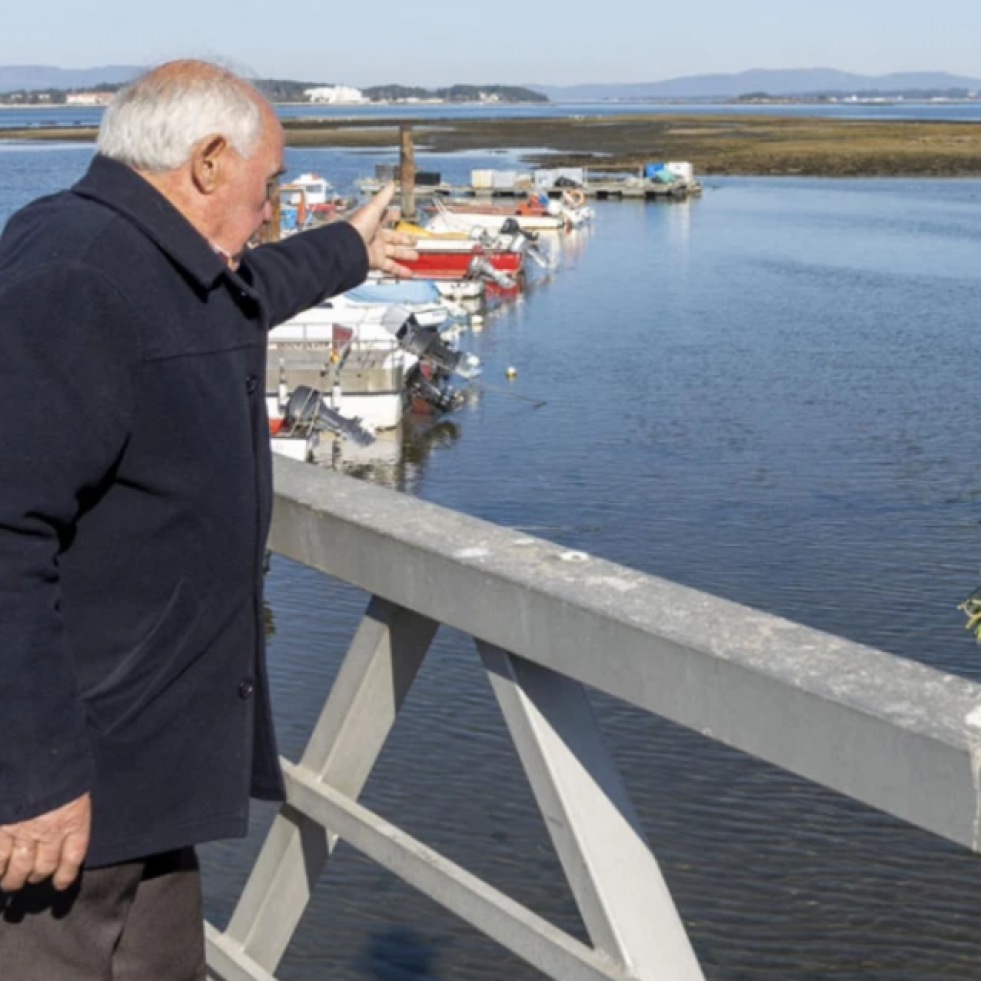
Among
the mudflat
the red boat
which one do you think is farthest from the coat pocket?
the mudflat

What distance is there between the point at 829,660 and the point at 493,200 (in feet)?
199

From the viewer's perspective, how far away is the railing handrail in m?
1.57

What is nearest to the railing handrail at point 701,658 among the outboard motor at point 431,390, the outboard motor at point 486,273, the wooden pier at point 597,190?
the outboard motor at point 431,390

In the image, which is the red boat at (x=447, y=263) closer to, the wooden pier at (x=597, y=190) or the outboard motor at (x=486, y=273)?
the outboard motor at (x=486, y=273)

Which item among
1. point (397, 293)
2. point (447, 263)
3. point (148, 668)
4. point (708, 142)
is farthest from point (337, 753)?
point (708, 142)

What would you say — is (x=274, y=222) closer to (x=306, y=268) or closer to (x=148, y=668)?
(x=306, y=268)

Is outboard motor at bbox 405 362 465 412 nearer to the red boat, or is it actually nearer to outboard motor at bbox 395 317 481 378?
outboard motor at bbox 395 317 481 378

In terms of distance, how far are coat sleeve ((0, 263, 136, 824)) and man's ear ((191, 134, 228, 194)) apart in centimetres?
23

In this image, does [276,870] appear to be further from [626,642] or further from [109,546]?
[626,642]

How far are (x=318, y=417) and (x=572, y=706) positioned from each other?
18.2m

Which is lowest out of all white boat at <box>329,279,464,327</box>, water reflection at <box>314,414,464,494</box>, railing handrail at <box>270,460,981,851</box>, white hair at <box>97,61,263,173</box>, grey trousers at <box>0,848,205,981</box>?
water reflection at <box>314,414,464,494</box>

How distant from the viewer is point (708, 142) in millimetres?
108688

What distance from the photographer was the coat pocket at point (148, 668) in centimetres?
222

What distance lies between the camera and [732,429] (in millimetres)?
22047
